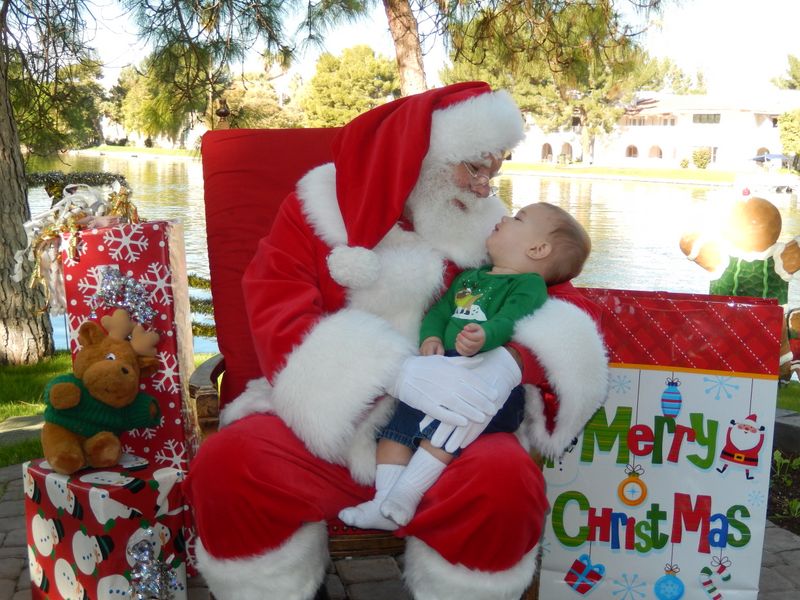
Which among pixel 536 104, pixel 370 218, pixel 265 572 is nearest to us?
pixel 265 572

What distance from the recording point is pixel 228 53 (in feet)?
14.6

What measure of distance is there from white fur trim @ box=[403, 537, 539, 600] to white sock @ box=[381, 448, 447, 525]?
3.0 inches

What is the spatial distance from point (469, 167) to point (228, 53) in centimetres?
309

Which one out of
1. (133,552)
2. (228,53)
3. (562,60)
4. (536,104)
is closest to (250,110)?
(228,53)

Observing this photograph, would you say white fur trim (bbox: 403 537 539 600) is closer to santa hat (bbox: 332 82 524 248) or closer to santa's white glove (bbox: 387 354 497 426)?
santa's white glove (bbox: 387 354 497 426)

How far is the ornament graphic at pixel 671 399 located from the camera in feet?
6.33

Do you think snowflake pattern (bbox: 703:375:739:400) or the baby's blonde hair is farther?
snowflake pattern (bbox: 703:375:739:400)

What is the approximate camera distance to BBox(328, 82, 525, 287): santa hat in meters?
1.79

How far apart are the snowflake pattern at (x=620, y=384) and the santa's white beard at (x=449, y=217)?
0.47 meters

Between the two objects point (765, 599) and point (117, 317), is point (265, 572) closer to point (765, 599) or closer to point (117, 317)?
point (117, 317)

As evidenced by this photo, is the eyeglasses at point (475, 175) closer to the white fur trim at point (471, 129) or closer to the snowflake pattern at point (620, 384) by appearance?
the white fur trim at point (471, 129)

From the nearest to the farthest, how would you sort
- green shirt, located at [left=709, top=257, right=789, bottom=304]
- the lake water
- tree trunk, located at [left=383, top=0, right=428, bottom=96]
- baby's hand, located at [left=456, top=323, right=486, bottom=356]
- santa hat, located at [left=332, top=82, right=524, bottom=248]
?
1. baby's hand, located at [left=456, top=323, right=486, bottom=356]
2. santa hat, located at [left=332, top=82, right=524, bottom=248]
3. green shirt, located at [left=709, top=257, right=789, bottom=304]
4. tree trunk, located at [left=383, top=0, right=428, bottom=96]
5. the lake water

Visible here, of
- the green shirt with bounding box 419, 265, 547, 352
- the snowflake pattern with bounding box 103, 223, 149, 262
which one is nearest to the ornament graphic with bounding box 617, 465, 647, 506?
the green shirt with bounding box 419, 265, 547, 352

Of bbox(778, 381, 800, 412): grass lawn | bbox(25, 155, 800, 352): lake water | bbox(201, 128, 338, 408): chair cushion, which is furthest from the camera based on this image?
bbox(25, 155, 800, 352): lake water
